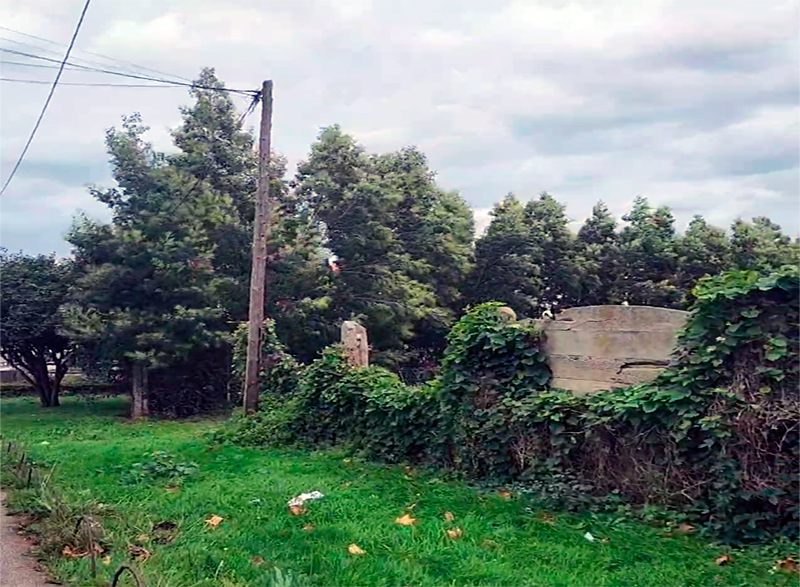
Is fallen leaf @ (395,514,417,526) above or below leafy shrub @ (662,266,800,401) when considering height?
below

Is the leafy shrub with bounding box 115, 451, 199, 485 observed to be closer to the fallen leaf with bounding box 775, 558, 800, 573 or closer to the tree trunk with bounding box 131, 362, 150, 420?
the fallen leaf with bounding box 775, 558, 800, 573

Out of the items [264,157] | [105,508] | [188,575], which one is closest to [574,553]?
[188,575]

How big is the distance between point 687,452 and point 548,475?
123 centimetres

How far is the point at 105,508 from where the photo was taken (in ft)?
20.0

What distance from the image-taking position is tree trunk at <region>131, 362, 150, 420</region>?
15.3 meters

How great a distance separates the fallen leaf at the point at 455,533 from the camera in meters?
5.07

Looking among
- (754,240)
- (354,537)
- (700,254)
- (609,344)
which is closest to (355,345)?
(609,344)

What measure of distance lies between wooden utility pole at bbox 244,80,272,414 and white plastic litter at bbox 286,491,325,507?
4.95m

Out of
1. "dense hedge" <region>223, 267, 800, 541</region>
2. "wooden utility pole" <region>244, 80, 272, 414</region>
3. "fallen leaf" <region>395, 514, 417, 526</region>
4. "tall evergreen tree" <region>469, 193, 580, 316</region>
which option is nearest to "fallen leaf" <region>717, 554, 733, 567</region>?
"dense hedge" <region>223, 267, 800, 541</region>

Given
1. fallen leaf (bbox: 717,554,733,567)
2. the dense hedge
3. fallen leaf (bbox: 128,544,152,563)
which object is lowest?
fallen leaf (bbox: 128,544,152,563)

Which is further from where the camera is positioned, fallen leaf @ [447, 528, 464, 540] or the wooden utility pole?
the wooden utility pole

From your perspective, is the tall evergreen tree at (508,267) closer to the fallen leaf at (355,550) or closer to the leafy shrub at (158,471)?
the leafy shrub at (158,471)

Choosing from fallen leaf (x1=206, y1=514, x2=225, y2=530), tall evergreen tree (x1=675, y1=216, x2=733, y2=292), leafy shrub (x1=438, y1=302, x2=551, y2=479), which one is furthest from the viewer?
tall evergreen tree (x1=675, y1=216, x2=733, y2=292)

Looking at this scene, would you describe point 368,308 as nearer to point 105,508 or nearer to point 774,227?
point 774,227
